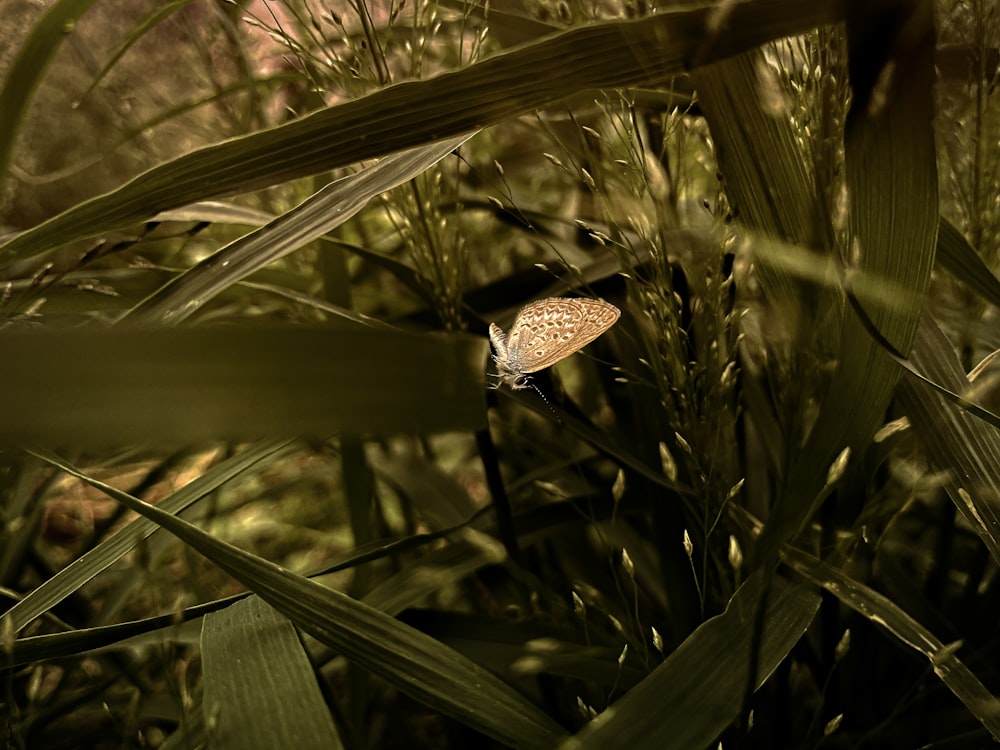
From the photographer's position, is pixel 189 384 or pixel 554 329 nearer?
pixel 189 384

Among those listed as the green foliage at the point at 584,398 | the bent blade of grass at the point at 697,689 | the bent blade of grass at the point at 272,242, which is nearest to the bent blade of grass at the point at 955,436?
the green foliage at the point at 584,398

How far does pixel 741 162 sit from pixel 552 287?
0.31 m

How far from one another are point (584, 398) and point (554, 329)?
0.31 meters

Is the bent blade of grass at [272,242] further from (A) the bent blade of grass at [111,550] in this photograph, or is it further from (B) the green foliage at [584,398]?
(A) the bent blade of grass at [111,550]

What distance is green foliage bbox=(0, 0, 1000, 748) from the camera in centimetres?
37

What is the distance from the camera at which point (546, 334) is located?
0.57 metres

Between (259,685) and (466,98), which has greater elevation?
(466,98)

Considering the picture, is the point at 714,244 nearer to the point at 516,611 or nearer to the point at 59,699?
the point at 516,611

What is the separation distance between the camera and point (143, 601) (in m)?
0.99

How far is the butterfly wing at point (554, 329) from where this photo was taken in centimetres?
51

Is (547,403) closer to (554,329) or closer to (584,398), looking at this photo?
(554,329)

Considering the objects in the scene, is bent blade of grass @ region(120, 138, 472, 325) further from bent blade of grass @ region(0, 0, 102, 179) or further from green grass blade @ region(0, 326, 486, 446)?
green grass blade @ region(0, 326, 486, 446)

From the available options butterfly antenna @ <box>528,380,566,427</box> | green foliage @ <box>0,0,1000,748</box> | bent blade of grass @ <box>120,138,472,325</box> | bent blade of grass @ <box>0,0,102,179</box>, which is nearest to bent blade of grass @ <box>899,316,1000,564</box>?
green foliage @ <box>0,0,1000,748</box>

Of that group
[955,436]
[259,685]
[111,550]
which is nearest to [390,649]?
[259,685]
